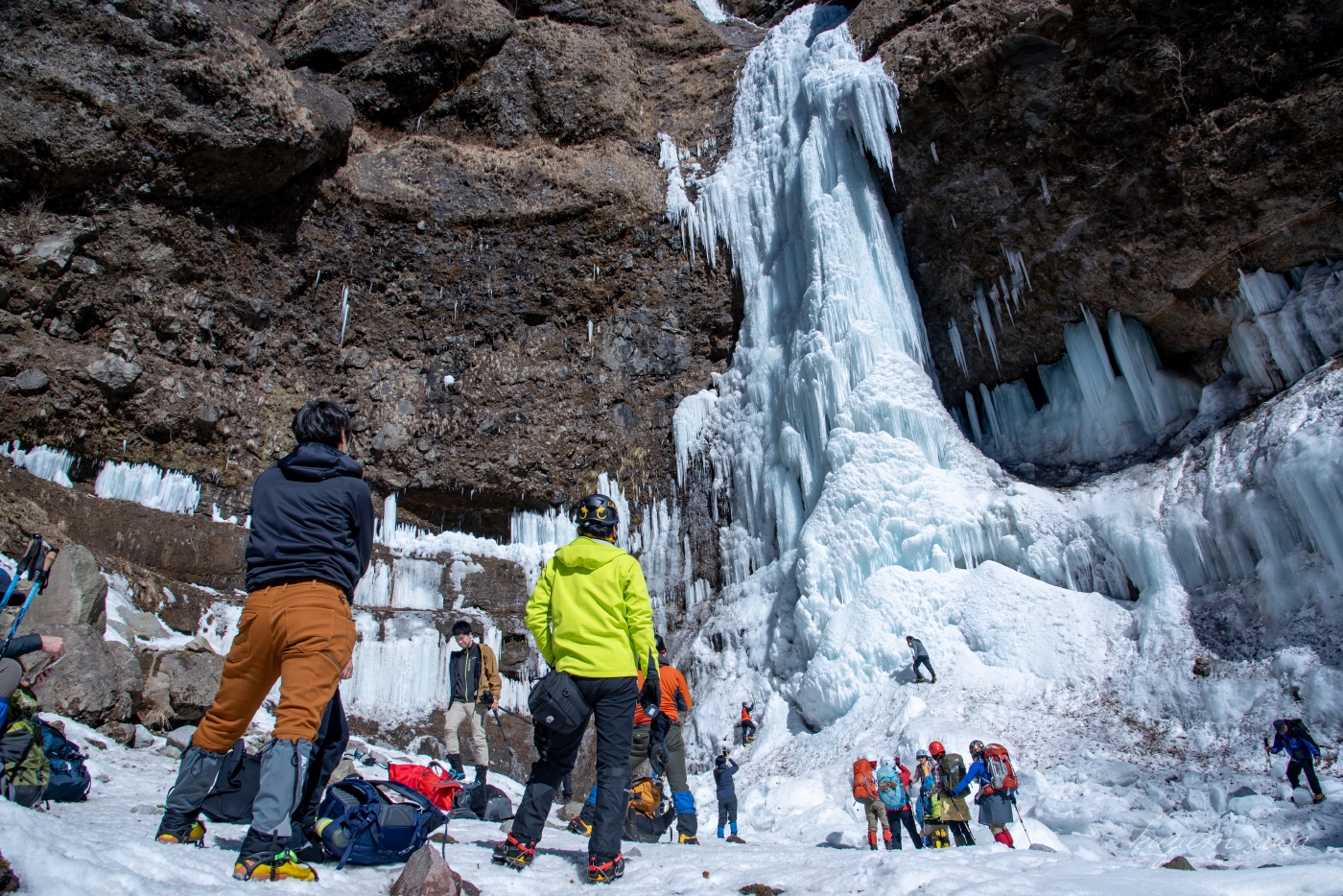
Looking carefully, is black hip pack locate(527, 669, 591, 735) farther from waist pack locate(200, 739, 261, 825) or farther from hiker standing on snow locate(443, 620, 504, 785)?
hiker standing on snow locate(443, 620, 504, 785)

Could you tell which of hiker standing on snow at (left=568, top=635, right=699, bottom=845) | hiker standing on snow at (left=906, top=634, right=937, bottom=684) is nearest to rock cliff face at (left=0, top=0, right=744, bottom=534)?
hiker standing on snow at (left=906, top=634, right=937, bottom=684)

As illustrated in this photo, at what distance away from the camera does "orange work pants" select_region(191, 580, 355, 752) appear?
2.91m

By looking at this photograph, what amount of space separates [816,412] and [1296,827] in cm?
805

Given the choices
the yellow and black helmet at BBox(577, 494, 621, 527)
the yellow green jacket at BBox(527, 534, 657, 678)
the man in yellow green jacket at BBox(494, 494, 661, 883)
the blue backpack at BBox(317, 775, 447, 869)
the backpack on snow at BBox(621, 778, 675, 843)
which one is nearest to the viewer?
the blue backpack at BBox(317, 775, 447, 869)

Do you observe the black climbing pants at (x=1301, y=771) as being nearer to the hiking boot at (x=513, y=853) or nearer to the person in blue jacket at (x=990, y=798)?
the person in blue jacket at (x=990, y=798)

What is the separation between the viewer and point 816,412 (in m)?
12.8

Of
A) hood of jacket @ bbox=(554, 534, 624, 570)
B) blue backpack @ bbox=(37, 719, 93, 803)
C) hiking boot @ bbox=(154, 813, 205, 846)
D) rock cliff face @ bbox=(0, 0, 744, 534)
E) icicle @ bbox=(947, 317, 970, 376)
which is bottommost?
hiking boot @ bbox=(154, 813, 205, 846)

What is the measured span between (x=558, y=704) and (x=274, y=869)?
1.19 meters

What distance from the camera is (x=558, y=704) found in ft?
11.3

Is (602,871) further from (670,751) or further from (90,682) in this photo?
(90,682)

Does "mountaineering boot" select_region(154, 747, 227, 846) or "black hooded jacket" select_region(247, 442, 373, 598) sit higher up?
"black hooded jacket" select_region(247, 442, 373, 598)

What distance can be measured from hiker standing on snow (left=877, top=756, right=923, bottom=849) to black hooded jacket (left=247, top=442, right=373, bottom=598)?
17.4 feet

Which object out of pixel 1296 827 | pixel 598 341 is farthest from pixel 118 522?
pixel 1296 827

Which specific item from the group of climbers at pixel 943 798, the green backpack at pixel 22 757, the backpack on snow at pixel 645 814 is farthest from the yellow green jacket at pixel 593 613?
the group of climbers at pixel 943 798
